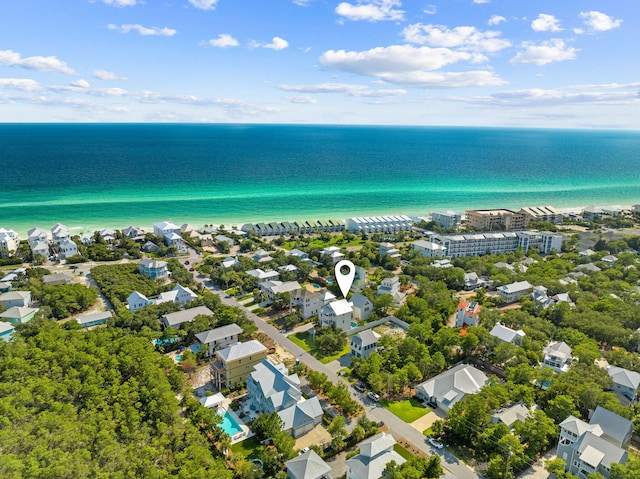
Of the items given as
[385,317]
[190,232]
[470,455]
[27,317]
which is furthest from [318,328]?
[190,232]

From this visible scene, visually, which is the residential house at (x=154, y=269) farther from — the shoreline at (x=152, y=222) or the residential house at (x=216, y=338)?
the shoreline at (x=152, y=222)

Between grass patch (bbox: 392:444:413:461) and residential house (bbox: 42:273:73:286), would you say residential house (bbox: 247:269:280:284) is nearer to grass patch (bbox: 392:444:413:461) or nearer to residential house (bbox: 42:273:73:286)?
residential house (bbox: 42:273:73:286)

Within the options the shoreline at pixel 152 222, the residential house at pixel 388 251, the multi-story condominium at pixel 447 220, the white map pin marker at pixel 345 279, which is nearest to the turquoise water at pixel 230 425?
the white map pin marker at pixel 345 279

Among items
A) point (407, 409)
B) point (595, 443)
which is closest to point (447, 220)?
point (407, 409)

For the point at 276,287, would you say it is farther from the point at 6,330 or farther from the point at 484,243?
the point at 484,243

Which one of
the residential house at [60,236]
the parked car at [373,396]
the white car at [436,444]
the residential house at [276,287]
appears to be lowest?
the white car at [436,444]

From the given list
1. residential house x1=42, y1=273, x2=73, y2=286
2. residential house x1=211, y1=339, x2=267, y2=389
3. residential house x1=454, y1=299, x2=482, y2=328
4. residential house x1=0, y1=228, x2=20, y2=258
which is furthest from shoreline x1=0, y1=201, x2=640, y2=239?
residential house x1=454, y1=299, x2=482, y2=328
